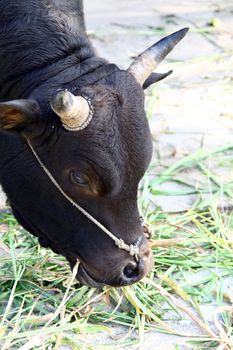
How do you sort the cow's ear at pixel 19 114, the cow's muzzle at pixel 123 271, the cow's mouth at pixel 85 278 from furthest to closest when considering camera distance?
1. the cow's mouth at pixel 85 278
2. the cow's muzzle at pixel 123 271
3. the cow's ear at pixel 19 114

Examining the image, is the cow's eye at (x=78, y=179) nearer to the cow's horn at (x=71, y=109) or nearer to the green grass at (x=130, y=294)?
the cow's horn at (x=71, y=109)

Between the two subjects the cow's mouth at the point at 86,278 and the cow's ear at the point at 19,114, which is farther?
the cow's mouth at the point at 86,278

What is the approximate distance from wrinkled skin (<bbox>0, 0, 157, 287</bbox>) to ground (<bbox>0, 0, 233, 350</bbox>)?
51 centimetres

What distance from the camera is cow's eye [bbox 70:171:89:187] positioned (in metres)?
5.18

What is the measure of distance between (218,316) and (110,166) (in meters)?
1.24

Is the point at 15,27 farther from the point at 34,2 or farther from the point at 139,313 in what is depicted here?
the point at 139,313

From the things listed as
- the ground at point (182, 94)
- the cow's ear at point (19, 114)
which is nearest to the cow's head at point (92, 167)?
the cow's ear at point (19, 114)

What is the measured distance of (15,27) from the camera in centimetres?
565

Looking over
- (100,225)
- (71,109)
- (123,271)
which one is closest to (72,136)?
(71,109)

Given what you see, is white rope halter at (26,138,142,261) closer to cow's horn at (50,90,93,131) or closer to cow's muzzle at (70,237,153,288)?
cow's muzzle at (70,237,153,288)

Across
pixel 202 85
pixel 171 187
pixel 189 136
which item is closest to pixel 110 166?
pixel 171 187

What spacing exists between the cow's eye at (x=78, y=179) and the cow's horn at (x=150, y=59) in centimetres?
62

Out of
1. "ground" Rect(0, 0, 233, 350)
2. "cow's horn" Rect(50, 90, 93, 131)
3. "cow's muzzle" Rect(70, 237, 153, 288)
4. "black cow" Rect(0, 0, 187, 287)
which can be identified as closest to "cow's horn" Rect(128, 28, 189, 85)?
"black cow" Rect(0, 0, 187, 287)

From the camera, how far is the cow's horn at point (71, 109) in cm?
491
